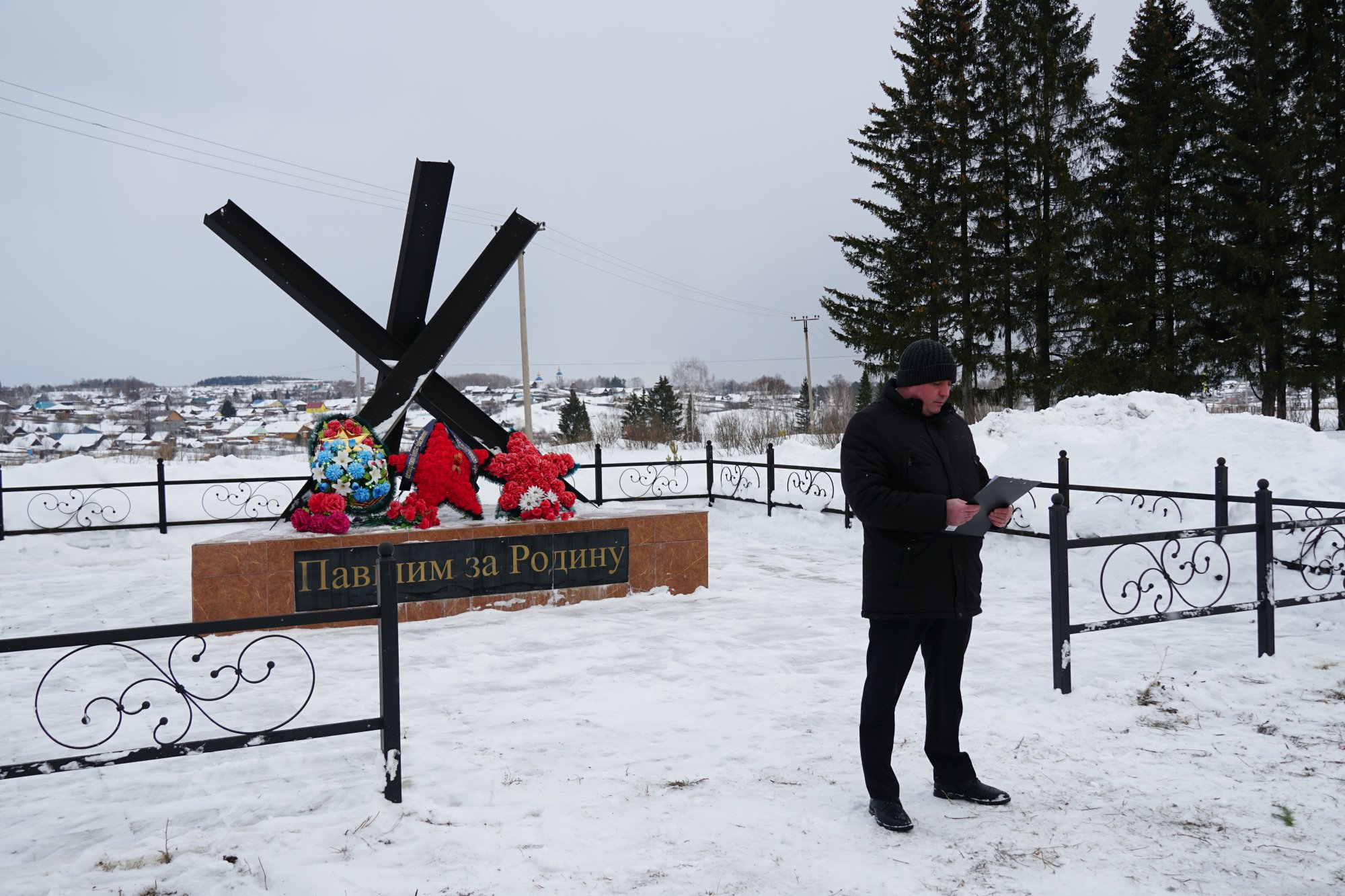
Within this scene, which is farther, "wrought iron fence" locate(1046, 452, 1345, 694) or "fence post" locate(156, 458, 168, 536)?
"fence post" locate(156, 458, 168, 536)

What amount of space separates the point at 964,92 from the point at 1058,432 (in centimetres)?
1598

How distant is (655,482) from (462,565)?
1027 centimetres

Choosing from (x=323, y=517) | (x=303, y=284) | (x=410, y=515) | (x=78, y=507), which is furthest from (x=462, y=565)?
(x=78, y=507)

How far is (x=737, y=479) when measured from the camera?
1769 centimetres

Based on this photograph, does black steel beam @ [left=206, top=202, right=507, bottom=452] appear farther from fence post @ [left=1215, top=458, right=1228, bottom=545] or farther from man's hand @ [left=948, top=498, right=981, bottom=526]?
fence post @ [left=1215, top=458, right=1228, bottom=545]

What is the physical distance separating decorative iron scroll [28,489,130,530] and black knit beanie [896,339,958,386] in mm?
13542

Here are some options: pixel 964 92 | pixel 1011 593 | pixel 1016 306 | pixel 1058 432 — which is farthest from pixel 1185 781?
pixel 964 92

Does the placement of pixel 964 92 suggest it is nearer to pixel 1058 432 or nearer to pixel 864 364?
pixel 864 364

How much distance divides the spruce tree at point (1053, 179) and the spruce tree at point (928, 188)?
A: 1557mm

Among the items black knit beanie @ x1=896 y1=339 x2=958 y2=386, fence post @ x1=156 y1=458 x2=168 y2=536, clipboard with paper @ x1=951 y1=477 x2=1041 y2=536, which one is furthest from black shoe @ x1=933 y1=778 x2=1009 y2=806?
fence post @ x1=156 y1=458 x2=168 y2=536

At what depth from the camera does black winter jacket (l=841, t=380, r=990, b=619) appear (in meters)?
3.47

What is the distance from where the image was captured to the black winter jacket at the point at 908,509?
3467 millimetres

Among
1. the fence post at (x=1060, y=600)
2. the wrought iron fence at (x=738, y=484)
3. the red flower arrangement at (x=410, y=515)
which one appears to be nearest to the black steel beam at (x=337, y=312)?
the red flower arrangement at (x=410, y=515)

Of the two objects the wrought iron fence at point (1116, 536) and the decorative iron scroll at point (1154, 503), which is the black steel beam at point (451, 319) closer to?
the wrought iron fence at point (1116, 536)
